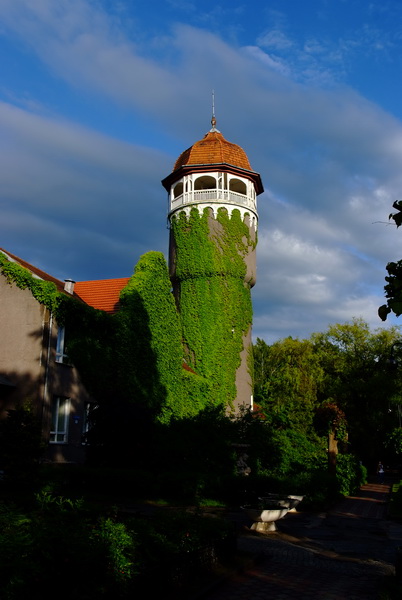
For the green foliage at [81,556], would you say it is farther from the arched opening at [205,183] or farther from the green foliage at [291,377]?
the green foliage at [291,377]

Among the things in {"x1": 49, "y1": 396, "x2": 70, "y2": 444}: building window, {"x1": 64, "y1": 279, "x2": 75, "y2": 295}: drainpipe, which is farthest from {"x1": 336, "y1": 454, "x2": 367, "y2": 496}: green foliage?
{"x1": 64, "y1": 279, "x2": 75, "y2": 295}: drainpipe

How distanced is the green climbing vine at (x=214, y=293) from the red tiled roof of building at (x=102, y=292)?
20.1ft

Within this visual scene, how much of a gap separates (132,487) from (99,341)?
7566 millimetres

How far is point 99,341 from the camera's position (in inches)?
1040

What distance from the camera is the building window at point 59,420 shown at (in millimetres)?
24134

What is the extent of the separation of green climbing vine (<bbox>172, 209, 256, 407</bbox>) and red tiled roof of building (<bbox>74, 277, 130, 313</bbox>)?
6.12 metres

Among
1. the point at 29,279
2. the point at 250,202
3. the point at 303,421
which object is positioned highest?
the point at 250,202

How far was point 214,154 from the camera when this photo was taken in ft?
139

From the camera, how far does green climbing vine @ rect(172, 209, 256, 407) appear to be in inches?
1484

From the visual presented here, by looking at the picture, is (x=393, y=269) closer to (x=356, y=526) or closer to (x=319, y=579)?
(x=319, y=579)

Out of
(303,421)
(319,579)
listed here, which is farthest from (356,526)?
(303,421)

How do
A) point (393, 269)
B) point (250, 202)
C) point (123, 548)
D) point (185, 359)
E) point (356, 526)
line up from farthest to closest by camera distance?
point (250, 202)
point (185, 359)
point (356, 526)
point (123, 548)
point (393, 269)

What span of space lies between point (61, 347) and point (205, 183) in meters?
22.9

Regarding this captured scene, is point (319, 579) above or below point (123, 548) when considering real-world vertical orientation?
below
